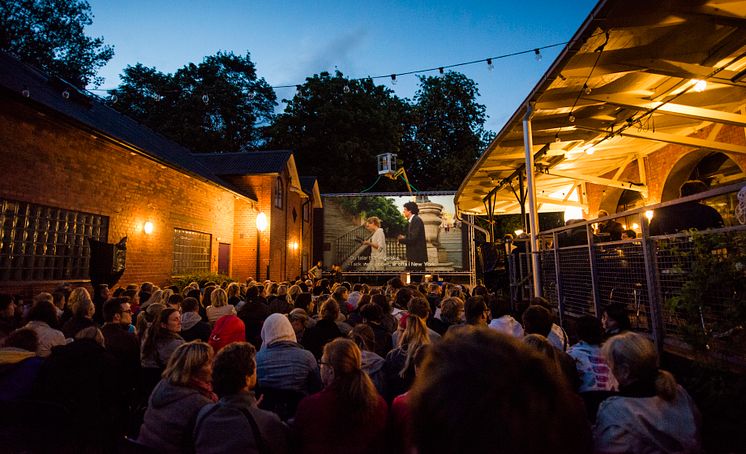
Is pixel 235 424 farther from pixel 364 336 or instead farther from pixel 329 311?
pixel 329 311

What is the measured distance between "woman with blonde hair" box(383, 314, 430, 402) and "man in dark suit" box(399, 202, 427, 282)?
66.4 ft

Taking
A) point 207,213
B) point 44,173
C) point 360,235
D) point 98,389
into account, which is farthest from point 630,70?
point 360,235

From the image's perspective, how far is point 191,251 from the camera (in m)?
14.3

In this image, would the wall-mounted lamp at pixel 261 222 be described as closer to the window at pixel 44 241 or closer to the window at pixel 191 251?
the window at pixel 191 251

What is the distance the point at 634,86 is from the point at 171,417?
7086 millimetres

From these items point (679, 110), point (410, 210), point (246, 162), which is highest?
point (246, 162)

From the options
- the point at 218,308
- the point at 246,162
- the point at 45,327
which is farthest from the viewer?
the point at 246,162

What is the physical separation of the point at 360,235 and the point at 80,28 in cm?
2815

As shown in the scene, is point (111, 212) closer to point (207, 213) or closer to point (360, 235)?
point (207, 213)

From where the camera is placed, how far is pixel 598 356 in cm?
304

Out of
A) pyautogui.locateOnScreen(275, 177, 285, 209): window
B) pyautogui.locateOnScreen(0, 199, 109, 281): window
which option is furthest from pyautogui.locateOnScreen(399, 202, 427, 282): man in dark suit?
pyautogui.locateOnScreen(0, 199, 109, 281): window

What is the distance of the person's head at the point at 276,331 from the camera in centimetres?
358

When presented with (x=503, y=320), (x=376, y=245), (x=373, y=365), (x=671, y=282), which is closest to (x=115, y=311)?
(x=373, y=365)

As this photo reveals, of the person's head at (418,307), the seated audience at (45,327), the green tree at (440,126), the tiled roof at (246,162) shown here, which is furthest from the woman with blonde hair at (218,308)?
the green tree at (440,126)
